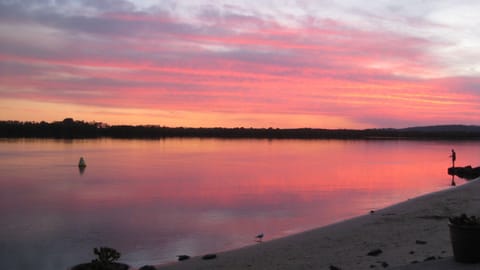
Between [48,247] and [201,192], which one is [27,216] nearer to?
[48,247]

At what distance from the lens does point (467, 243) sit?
6793 mm

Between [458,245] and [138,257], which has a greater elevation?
[458,245]

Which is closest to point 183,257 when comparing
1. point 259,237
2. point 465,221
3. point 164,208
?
point 259,237

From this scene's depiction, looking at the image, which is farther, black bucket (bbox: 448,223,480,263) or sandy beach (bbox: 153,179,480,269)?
sandy beach (bbox: 153,179,480,269)

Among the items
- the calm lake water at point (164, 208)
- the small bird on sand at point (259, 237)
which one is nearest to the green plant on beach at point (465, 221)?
the calm lake water at point (164, 208)

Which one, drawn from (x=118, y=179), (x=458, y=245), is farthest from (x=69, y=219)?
(x=118, y=179)

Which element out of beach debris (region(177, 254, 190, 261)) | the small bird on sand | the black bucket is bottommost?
the small bird on sand

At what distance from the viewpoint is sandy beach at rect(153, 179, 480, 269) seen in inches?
343

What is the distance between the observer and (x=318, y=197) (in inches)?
910

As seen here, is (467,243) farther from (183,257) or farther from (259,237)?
(259,237)

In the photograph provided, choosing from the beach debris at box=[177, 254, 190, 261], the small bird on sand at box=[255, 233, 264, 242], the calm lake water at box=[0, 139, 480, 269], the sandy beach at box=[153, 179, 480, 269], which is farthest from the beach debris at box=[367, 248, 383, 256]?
the small bird on sand at box=[255, 233, 264, 242]

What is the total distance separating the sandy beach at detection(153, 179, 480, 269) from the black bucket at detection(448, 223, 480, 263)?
18cm

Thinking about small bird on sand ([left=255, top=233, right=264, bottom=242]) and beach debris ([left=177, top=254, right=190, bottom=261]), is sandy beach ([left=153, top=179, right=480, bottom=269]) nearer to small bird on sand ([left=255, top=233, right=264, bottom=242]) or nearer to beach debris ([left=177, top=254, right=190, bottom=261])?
beach debris ([left=177, top=254, right=190, bottom=261])

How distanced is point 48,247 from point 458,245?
907 centimetres
